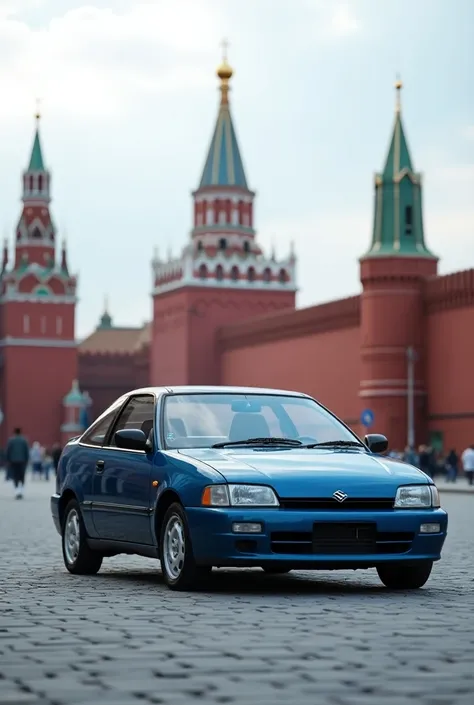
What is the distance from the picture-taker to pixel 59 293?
4038 inches

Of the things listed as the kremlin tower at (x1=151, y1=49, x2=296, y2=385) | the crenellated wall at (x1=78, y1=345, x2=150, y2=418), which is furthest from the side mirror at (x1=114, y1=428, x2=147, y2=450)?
the crenellated wall at (x1=78, y1=345, x2=150, y2=418)

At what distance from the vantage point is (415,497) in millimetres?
10039

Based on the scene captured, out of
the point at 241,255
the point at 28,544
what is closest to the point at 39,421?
the point at 241,255

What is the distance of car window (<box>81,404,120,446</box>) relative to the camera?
11836 mm

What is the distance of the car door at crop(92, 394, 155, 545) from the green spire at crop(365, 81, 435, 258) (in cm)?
5276

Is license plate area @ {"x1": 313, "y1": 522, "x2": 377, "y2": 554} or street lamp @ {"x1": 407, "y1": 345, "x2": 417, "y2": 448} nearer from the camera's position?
license plate area @ {"x1": 313, "y1": 522, "x2": 377, "y2": 554}

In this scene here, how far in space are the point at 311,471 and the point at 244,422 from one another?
1.16 meters

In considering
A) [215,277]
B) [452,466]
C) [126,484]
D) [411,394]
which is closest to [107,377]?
[215,277]

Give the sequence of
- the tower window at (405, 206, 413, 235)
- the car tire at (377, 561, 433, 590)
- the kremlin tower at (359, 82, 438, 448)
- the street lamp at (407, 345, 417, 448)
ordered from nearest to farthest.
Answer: the car tire at (377, 561, 433, 590) < the street lamp at (407, 345, 417, 448) < the kremlin tower at (359, 82, 438, 448) < the tower window at (405, 206, 413, 235)

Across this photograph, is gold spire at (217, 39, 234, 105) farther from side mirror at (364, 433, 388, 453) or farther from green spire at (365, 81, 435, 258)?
side mirror at (364, 433, 388, 453)

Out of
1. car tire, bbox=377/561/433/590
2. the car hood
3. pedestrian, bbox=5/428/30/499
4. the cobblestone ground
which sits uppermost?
pedestrian, bbox=5/428/30/499

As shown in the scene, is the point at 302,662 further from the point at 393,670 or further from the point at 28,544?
the point at 28,544

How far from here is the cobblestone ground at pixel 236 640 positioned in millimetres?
5844

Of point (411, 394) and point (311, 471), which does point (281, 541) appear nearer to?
point (311, 471)
